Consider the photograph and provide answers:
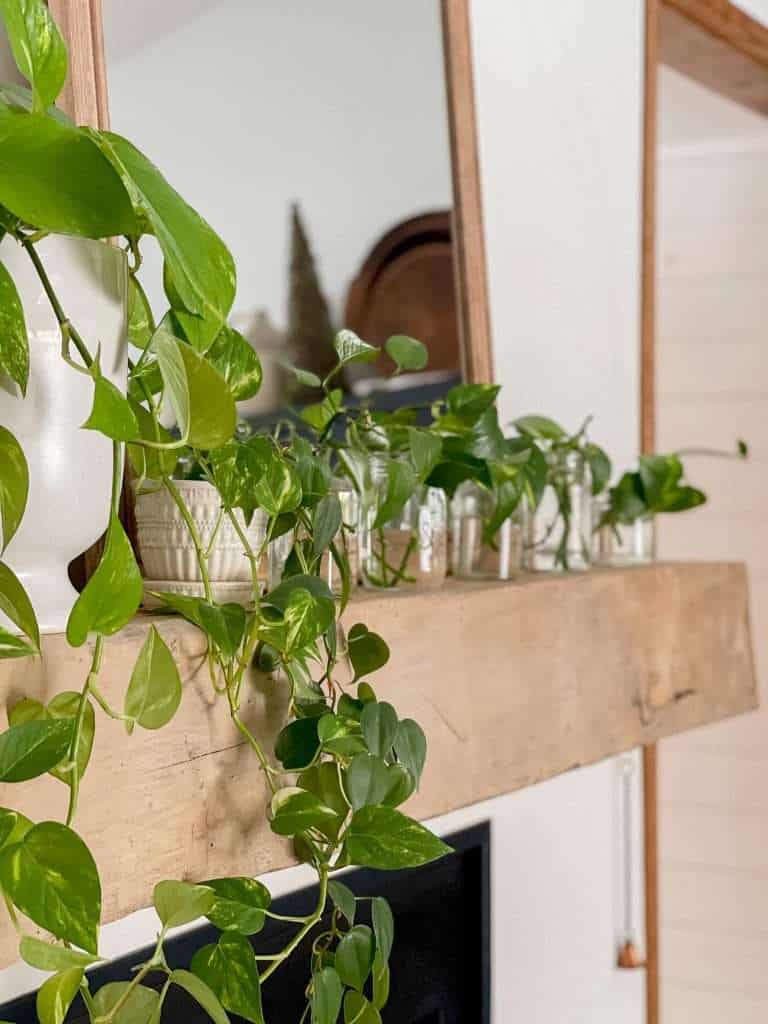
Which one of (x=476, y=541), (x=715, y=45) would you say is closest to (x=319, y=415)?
(x=476, y=541)

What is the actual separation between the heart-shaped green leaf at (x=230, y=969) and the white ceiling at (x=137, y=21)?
2.19 feet

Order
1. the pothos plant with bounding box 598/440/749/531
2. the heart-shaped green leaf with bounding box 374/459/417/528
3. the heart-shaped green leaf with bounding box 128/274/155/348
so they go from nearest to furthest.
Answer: the heart-shaped green leaf with bounding box 128/274/155/348, the heart-shaped green leaf with bounding box 374/459/417/528, the pothos plant with bounding box 598/440/749/531

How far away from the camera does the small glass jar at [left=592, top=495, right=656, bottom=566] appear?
5.04ft

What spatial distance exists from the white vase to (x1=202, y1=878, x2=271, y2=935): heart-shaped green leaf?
0.58 feet

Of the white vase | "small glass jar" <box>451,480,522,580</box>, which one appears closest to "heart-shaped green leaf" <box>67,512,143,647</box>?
the white vase

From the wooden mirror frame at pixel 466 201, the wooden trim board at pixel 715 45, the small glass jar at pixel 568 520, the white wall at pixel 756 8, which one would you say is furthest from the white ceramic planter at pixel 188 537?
the white wall at pixel 756 8

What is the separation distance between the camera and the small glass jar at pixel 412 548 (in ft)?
3.73

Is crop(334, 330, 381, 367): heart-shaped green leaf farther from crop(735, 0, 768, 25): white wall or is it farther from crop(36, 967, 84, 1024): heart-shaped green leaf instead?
crop(735, 0, 768, 25): white wall

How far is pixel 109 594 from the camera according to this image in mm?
631

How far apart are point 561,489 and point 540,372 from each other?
0.82 feet

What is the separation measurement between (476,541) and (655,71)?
0.90 meters

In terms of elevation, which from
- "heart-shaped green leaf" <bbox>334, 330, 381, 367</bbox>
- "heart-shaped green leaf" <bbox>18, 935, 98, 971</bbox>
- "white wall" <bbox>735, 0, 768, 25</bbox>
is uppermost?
"white wall" <bbox>735, 0, 768, 25</bbox>

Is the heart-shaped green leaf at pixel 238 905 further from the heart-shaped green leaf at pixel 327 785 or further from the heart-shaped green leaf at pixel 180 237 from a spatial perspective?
the heart-shaped green leaf at pixel 180 237

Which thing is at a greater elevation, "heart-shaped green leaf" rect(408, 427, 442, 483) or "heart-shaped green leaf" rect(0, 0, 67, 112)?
"heart-shaped green leaf" rect(0, 0, 67, 112)
